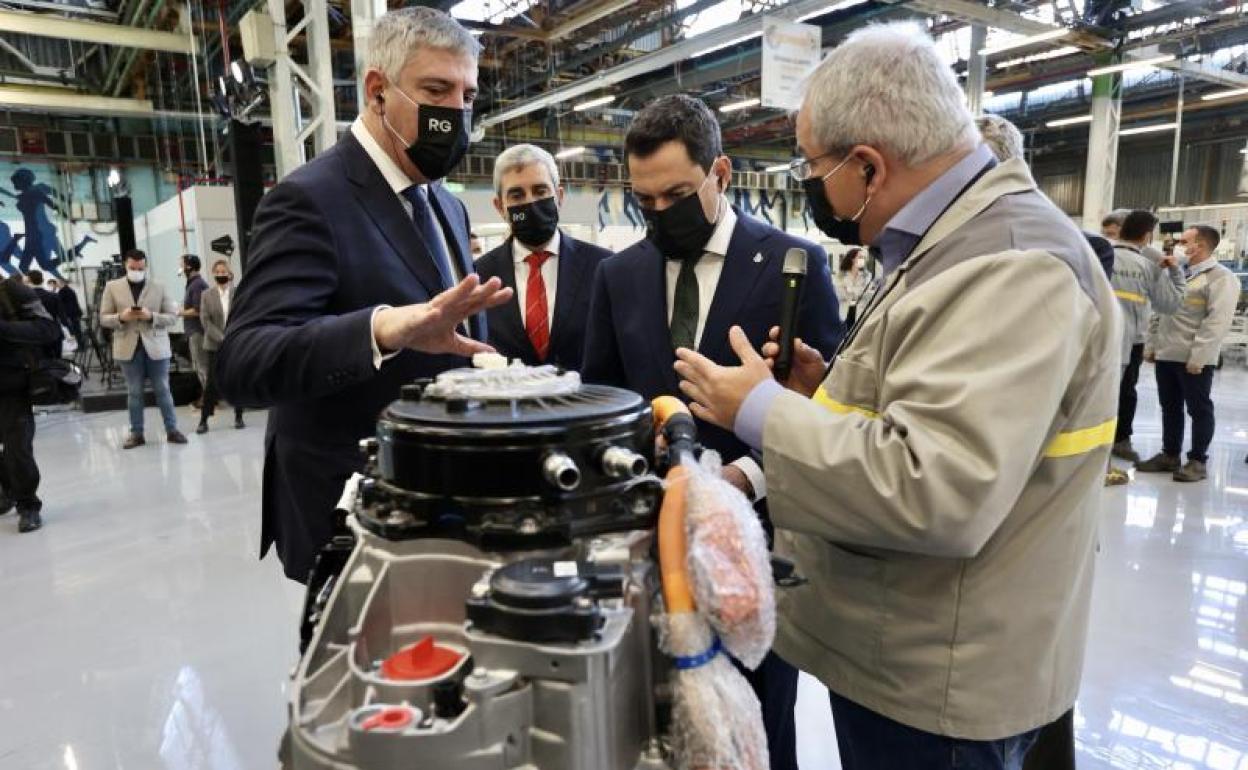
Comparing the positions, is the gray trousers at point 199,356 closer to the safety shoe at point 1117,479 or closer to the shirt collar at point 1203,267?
the safety shoe at point 1117,479

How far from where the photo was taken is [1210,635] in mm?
2445

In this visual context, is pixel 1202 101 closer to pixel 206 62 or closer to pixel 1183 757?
pixel 1183 757

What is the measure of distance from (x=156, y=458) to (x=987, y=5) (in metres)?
8.05

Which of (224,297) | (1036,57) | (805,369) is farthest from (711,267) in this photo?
(1036,57)

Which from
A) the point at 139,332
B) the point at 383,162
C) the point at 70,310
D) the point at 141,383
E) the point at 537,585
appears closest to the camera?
the point at 537,585

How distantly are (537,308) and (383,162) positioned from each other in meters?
0.88

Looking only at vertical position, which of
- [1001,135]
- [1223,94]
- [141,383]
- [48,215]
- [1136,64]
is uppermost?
[1223,94]

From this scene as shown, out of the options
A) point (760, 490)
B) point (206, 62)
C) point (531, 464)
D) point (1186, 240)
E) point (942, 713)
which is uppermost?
point (206, 62)

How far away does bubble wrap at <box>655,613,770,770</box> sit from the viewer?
2.07 feet

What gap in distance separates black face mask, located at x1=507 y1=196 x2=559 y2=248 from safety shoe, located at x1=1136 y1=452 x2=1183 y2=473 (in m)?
Result: 4.13

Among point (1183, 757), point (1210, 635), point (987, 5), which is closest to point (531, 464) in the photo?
point (1183, 757)

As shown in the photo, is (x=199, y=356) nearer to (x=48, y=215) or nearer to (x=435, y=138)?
(x=435, y=138)

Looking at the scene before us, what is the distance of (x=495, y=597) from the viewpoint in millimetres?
609

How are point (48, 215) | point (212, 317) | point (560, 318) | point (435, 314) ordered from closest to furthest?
point (435, 314)
point (560, 318)
point (212, 317)
point (48, 215)
